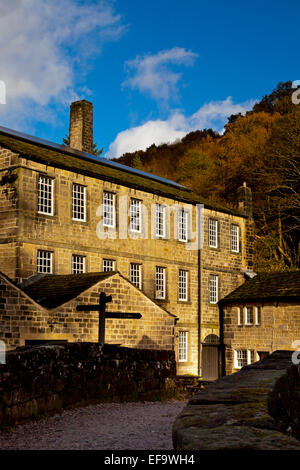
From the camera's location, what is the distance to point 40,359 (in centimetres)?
941

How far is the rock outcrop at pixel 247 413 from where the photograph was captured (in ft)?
12.7

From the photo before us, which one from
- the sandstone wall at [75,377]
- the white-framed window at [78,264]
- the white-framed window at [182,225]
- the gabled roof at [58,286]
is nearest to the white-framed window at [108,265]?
the white-framed window at [78,264]

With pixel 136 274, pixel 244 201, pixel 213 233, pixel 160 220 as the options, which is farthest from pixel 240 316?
pixel 244 201

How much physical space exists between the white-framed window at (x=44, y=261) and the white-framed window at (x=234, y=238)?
14088 millimetres

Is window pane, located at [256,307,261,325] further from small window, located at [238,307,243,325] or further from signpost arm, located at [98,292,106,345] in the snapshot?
signpost arm, located at [98,292,106,345]

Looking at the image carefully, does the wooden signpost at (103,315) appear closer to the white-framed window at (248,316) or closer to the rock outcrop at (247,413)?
the rock outcrop at (247,413)

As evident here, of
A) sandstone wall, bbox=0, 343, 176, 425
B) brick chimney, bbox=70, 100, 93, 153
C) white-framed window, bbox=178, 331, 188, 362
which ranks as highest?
brick chimney, bbox=70, 100, 93, 153

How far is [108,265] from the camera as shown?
27.4m

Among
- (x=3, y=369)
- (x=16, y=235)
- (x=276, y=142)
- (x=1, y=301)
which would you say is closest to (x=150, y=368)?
(x=3, y=369)

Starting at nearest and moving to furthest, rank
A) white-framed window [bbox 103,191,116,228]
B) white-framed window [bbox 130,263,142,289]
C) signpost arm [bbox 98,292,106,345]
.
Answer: signpost arm [bbox 98,292,106,345] → white-framed window [bbox 103,191,116,228] → white-framed window [bbox 130,263,142,289]

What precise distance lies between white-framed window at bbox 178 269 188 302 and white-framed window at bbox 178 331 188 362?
181 cm

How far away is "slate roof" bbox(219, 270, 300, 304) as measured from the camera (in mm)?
30734

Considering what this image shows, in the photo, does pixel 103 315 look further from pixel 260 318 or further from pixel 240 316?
pixel 240 316

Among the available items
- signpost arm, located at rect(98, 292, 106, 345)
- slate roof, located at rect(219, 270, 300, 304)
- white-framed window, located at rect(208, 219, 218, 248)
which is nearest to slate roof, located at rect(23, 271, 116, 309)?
signpost arm, located at rect(98, 292, 106, 345)
